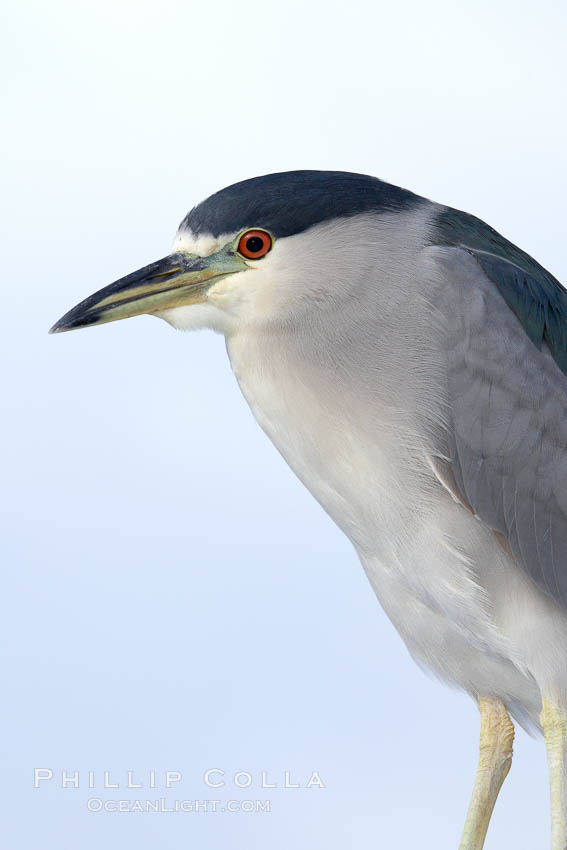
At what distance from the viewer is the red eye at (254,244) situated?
3781 millimetres

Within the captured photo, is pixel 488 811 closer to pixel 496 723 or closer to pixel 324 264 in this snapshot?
pixel 496 723

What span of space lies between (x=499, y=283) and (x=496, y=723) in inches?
58.7

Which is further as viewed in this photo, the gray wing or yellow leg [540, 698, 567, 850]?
yellow leg [540, 698, 567, 850]

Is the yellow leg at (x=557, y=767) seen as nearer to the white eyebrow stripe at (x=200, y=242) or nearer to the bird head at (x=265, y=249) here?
the bird head at (x=265, y=249)

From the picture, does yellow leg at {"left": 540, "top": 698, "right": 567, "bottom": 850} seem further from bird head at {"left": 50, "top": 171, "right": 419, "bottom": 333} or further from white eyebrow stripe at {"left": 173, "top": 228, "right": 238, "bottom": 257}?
white eyebrow stripe at {"left": 173, "top": 228, "right": 238, "bottom": 257}

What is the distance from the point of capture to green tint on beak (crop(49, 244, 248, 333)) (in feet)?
12.6

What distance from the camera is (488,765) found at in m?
4.25

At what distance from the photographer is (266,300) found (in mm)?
3830

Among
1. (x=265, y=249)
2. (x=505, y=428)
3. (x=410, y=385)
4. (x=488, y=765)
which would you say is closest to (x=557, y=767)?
(x=488, y=765)

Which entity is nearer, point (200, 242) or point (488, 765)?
point (200, 242)

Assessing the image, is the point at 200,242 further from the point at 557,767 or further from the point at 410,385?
the point at 557,767

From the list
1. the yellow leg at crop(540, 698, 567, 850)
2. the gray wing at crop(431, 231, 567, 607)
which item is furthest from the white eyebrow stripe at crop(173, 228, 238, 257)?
the yellow leg at crop(540, 698, 567, 850)

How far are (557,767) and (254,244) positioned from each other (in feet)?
6.11

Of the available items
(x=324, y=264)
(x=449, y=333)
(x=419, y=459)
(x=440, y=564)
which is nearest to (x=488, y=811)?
(x=440, y=564)
